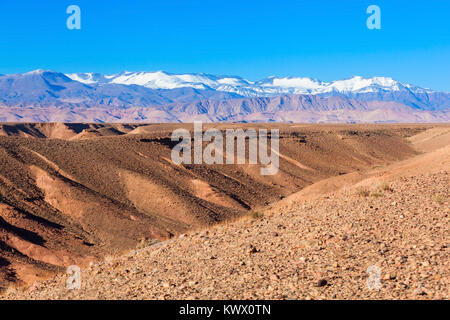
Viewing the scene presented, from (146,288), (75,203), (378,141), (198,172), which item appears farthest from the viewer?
(378,141)

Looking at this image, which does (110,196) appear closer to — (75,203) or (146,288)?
(75,203)

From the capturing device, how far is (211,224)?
26375 mm

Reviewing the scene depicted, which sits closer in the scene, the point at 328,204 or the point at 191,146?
the point at 328,204

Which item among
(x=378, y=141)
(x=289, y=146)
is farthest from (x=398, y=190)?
(x=378, y=141)

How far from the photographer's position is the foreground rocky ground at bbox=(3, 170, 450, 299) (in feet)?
22.1

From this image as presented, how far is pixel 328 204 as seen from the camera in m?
11.6

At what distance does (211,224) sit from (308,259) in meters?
18.7

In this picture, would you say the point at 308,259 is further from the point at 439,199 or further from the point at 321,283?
the point at 439,199

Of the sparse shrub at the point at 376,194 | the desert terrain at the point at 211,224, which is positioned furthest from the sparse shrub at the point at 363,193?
the sparse shrub at the point at 376,194

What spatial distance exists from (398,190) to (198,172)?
1001 inches

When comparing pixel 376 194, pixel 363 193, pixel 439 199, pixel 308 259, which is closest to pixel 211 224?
pixel 363 193

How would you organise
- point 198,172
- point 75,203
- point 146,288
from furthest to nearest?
point 198,172, point 75,203, point 146,288

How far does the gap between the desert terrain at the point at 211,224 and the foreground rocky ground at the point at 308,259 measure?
0.02m

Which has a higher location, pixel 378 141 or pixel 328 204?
pixel 328 204
